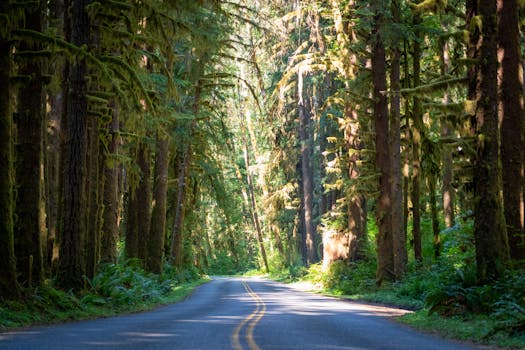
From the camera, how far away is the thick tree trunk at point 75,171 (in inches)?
647

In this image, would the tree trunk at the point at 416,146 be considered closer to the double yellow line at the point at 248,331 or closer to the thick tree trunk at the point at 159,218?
the thick tree trunk at the point at 159,218

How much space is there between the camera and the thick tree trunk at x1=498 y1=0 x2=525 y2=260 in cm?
1643

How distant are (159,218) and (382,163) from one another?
11.5 m

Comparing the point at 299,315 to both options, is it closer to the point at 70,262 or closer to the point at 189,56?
the point at 70,262

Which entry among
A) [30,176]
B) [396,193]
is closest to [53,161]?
[30,176]

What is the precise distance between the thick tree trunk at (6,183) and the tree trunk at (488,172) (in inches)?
418

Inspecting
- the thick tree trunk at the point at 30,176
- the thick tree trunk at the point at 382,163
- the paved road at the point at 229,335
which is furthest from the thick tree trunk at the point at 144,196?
the paved road at the point at 229,335

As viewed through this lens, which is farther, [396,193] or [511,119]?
[396,193]

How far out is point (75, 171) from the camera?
54.3 feet

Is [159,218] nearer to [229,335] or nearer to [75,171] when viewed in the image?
[75,171]

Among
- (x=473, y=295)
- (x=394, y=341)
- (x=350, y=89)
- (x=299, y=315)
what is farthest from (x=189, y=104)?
(x=394, y=341)

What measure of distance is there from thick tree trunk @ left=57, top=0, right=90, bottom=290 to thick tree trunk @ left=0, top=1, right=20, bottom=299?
244 cm

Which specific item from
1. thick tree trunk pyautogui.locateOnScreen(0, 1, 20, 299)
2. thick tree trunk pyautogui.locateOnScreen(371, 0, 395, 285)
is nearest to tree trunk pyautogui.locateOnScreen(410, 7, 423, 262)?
thick tree trunk pyautogui.locateOnScreen(371, 0, 395, 285)

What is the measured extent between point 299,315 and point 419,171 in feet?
40.4
